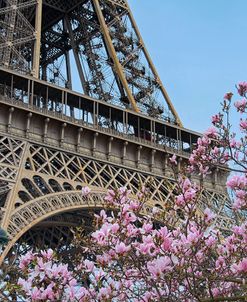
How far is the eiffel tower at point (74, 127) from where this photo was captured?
773 inches

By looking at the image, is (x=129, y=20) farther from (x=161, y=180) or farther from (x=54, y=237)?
(x=54, y=237)

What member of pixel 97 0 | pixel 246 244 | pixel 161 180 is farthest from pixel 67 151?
pixel 246 244

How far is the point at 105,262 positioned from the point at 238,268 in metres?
1.45

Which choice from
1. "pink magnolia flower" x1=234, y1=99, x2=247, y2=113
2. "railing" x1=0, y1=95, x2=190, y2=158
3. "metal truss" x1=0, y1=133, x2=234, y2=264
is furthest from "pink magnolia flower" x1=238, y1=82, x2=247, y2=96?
"railing" x1=0, y1=95, x2=190, y2=158

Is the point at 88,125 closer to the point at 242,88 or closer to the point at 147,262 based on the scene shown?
Result: the point at 242,88

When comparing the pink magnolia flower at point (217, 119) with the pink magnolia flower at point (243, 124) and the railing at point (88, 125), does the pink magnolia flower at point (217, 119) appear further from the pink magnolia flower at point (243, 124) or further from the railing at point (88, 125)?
the railing at point (88, 125)

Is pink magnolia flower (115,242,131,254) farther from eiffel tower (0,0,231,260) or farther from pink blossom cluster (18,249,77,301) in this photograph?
eiffel tower (0,0,231,260)

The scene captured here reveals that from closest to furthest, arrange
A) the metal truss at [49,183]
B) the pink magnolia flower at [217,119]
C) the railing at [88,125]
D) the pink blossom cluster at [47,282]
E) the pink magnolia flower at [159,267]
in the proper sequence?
the pink magnolia flower at [159,267] < the pink blossom cluster at [47,282] < the pink magnolia flower at [217,119] < the metal truss at [49,183] < the railing at [88,125]

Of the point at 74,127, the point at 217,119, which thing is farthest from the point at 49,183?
the point at 217,119

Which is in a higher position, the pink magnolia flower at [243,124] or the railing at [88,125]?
the railing at [88,125]

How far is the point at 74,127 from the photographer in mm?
22141

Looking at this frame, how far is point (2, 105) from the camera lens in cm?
2025

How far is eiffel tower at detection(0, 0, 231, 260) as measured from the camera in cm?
1962

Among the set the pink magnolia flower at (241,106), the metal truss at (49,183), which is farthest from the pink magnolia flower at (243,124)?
the metal truss at (49,183)
